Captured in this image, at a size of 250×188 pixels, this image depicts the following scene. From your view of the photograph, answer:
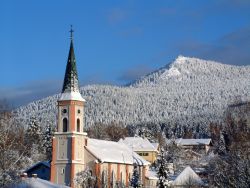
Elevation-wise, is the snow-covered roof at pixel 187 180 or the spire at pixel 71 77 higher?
the spire at pixel 71 77

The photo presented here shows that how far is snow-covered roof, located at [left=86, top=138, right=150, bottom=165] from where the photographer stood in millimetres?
73531

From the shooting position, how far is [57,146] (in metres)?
69.9

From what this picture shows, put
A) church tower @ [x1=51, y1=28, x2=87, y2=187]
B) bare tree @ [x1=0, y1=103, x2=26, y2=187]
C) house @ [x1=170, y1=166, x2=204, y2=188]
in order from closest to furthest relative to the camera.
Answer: bare tree @ [x1=0, y1=103, x2=26, y2=187], house @ [x1=170, y1=166, x2=204, y2=188], church tower @ [x1=51, y1=28, x2=87, y2=187]

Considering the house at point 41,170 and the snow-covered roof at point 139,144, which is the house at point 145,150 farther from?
the house at point 41,170

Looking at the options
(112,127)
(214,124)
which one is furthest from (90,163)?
(214,124)

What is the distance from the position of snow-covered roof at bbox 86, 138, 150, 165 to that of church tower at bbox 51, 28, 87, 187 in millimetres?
3404

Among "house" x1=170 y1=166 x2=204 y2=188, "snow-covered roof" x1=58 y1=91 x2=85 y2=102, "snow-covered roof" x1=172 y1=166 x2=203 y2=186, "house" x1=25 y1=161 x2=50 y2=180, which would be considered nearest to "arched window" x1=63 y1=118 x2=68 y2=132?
"snow-covered roof" x1=58 y1=91 x2=85 y2=102

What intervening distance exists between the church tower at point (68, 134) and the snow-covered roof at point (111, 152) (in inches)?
134

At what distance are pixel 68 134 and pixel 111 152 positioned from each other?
36.0 feet

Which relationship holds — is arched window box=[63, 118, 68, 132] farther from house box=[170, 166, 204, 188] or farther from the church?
house box=[170, 166, 204, 188]

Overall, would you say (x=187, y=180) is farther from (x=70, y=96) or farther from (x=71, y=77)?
(x=71, y=77)

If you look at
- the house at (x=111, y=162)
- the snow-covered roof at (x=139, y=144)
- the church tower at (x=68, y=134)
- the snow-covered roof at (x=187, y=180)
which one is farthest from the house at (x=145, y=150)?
the church tower at (x=68, y=134)

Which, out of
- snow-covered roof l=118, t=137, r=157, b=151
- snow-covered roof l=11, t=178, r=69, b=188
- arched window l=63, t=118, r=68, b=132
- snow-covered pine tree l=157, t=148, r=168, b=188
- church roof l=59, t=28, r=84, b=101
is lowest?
snow-covered roof l=11, t=178, r=69, b=188

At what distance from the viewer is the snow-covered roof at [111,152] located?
7353 centimetres
